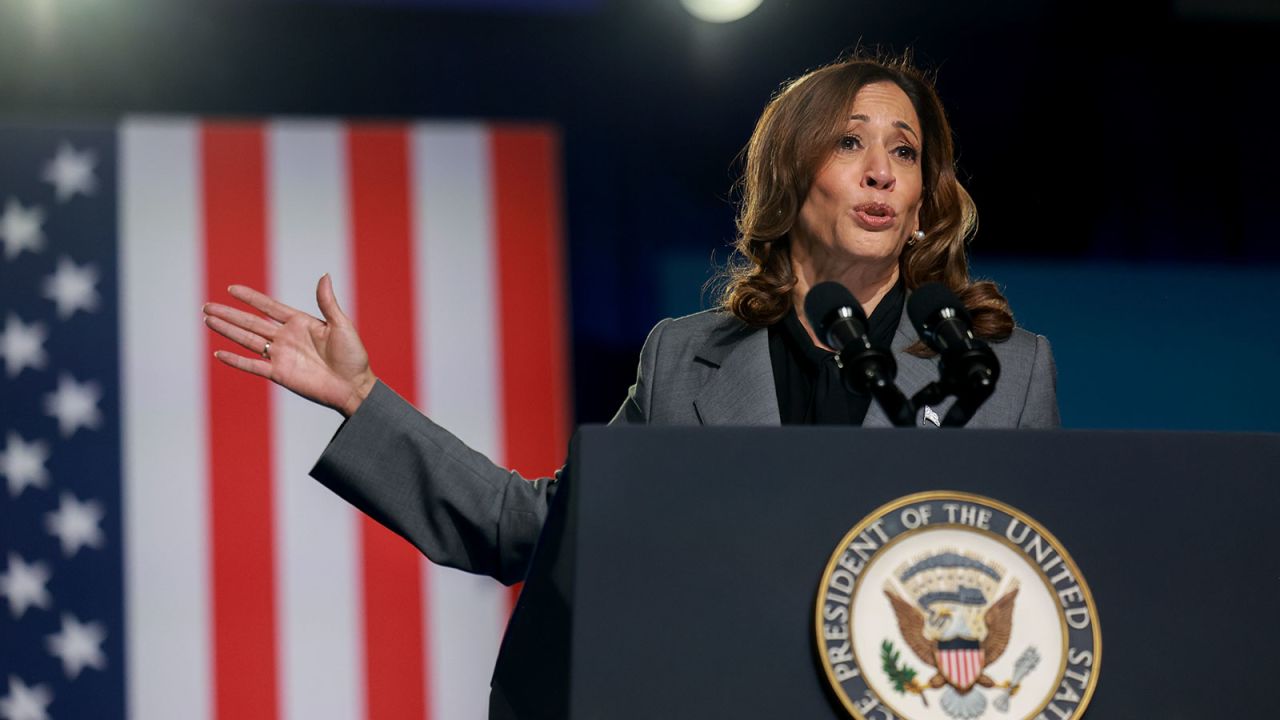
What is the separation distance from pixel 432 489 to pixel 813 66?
2561mm

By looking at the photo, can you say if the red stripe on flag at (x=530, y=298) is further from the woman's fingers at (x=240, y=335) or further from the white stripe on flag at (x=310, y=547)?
the woman's fingers at (x=240, y=335)

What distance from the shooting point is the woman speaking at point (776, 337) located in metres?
1.27

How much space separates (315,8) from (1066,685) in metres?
2.95

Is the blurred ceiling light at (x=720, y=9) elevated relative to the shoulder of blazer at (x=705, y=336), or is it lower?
elevated

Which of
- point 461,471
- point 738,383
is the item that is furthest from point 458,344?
point 461,471

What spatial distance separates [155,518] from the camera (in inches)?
119

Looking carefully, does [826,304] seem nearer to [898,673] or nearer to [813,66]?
[898,673]

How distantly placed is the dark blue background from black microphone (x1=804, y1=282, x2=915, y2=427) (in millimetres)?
2256

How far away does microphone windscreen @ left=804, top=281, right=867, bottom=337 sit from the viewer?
3.67 ft

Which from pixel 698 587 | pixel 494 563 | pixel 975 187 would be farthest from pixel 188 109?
pixel 698 587

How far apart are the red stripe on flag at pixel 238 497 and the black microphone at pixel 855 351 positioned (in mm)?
2152

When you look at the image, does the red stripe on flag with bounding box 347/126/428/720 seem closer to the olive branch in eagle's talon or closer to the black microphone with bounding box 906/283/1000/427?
the black microphone with bounding box 906/283/1000/427

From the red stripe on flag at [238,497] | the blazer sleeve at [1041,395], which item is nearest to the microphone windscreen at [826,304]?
the blazer sleeve at [1041,395]

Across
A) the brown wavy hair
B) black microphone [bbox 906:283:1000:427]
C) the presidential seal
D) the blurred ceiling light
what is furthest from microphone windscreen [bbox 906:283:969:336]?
the blurred ceiling light
